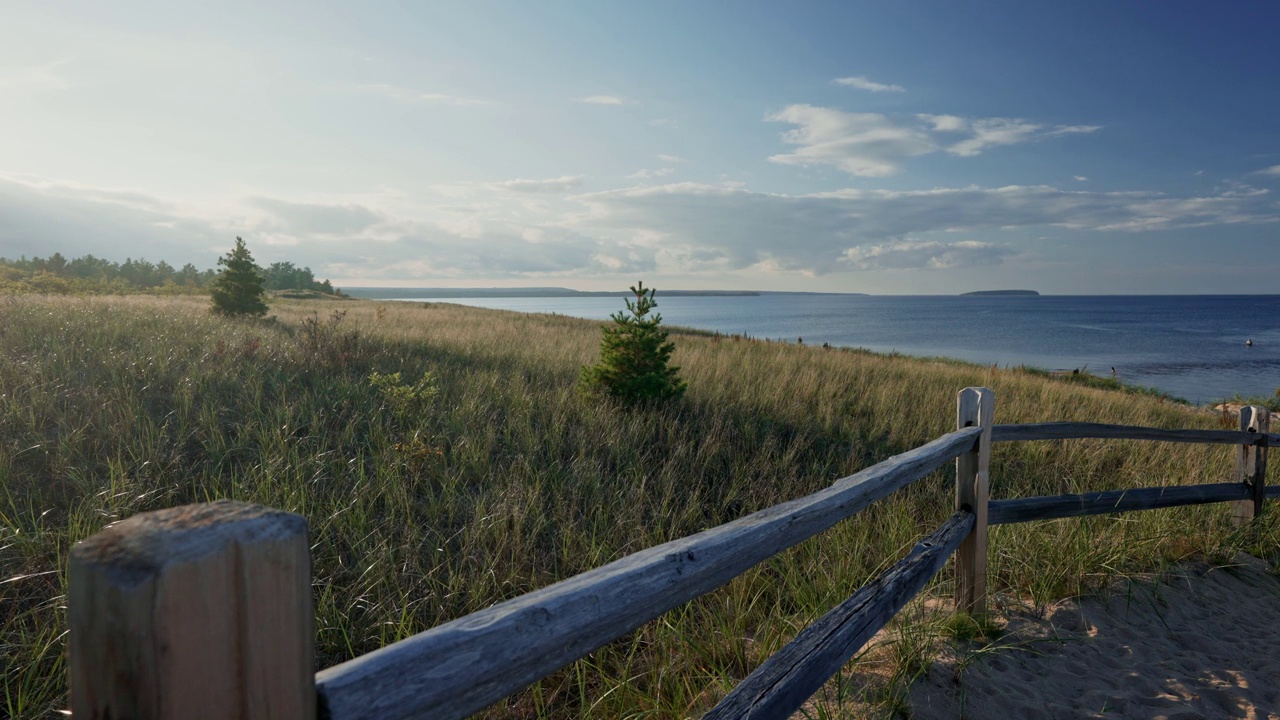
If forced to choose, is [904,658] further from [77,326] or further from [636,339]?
[77,326]

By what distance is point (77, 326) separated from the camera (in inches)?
374

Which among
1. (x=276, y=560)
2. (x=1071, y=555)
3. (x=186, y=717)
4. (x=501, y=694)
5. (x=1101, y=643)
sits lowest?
(x=1101, y=643)

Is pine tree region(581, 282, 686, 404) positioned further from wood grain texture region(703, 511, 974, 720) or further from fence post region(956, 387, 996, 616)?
wood grain texture region(703, 511, 974, 720)

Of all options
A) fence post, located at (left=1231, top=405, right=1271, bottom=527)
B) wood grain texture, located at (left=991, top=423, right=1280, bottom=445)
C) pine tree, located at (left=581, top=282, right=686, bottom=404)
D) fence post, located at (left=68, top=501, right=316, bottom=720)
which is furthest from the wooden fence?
fence post, located at (left=1231, top=405, right=1271, bottom=527)

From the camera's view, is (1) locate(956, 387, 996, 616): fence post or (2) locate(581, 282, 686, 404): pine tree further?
(2) locate(581, 282, 686, 404): pine tree

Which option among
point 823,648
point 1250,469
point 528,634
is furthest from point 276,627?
point 1250,469

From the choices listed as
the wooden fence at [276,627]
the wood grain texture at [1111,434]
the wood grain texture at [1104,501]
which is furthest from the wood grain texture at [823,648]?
the wood grain texture at [1111,434]

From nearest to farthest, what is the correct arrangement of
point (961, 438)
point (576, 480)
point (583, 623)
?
point (583, 623), point (961, 438), point (576, 480)

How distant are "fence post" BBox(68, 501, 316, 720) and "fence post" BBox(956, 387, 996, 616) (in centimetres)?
418

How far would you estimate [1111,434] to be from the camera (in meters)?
5.73

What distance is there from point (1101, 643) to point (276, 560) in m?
5.17

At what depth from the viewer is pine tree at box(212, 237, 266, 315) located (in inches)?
682

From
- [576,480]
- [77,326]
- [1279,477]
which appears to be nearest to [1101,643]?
[576,480]

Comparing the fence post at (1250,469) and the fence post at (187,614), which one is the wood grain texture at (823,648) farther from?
the fence post at (1250,469)
